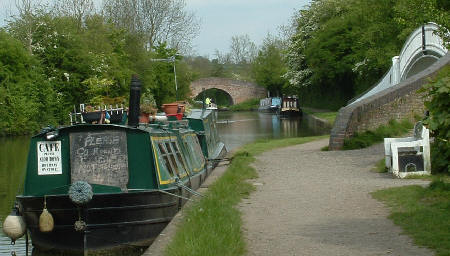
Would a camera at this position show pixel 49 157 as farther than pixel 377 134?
No

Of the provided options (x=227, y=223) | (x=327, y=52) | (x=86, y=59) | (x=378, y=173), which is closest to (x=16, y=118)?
(x=86, y=59)

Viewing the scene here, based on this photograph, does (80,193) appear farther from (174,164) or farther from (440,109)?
(440,109)

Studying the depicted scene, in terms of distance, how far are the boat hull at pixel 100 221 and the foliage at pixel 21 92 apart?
30.4 m

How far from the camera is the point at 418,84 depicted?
21.7m

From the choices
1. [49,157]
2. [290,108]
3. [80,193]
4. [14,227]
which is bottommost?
[14,227]

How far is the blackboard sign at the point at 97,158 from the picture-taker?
10.9 m

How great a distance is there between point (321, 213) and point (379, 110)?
40.0ft

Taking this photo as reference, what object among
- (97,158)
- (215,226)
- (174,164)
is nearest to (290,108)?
(174,164)

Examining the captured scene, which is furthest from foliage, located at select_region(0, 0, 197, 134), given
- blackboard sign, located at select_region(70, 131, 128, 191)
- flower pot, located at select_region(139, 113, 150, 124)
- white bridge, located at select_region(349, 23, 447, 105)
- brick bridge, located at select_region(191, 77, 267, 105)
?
brick bridge, located at select_region(191, 77, 267, 105)

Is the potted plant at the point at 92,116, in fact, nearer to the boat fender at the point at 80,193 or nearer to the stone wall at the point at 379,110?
the boat fender at the point at 80,193

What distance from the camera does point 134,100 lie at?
37.7 ft

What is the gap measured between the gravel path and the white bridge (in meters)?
10.9

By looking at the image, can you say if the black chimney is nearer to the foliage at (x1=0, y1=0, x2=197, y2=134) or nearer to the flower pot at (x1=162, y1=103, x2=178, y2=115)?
the flower pot at (x1=162, y1=103, x2=178, y2=115)

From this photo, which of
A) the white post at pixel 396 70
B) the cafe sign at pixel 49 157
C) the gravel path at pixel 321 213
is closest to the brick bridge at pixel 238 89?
the white post at pixel 396 70
